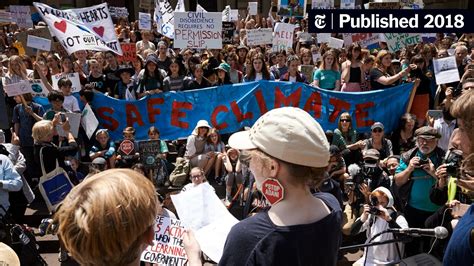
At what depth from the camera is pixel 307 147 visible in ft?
5.69


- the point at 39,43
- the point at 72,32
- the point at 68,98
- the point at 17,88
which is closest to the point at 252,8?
the point at 39,43

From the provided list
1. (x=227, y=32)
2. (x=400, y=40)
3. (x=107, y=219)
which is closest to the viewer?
(x=107, y=219)

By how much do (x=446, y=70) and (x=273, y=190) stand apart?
276 inches

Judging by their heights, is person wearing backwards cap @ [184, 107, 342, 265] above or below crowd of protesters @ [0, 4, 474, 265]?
above

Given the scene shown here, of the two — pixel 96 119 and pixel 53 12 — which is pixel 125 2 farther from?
pixel 96 119

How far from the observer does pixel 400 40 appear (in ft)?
36.5

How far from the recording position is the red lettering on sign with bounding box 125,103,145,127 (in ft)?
26.6

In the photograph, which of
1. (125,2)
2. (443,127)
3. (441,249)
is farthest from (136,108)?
(125,2)

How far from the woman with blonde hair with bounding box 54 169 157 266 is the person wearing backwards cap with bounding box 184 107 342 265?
31 centimetres

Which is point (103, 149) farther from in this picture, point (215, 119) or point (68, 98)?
point (215, 119)

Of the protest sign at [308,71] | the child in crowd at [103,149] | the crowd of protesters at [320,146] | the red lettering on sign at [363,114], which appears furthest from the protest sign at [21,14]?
the red lettering on sign at [363,114]

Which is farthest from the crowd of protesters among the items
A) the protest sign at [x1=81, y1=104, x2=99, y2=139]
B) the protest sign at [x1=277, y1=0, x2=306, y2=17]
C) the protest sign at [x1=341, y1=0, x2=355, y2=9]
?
the protest sign at [x1=277, y1=0, x2=306, y2=17]

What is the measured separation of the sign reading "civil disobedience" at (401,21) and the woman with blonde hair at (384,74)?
49.0 inches

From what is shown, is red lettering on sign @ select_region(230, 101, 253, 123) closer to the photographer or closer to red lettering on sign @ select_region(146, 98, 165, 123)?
red lettering on sign @ select_region(146, 98, 165, 123)
